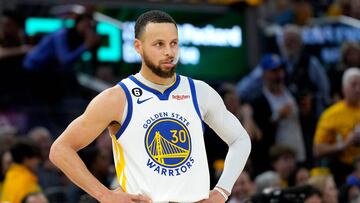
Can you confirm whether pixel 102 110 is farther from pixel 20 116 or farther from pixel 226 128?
pixel 20 116

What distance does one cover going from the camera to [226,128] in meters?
6.01

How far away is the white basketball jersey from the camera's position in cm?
566

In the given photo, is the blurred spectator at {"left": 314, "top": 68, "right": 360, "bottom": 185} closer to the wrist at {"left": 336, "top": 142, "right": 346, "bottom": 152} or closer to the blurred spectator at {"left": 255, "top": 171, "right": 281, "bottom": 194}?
the wrist at {"left": 336, "top": 142, "right": 346, "bottom": 152}

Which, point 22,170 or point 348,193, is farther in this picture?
point 348,193

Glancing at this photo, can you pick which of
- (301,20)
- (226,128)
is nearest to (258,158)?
(301,20)

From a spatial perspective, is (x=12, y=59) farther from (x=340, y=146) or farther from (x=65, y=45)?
(x=340, y=146)

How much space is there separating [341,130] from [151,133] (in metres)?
6.16

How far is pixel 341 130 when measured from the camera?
11562mm

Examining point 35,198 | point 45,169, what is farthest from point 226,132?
point 45,169

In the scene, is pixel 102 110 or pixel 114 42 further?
pixel 114 42

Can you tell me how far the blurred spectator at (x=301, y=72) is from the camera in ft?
41.0

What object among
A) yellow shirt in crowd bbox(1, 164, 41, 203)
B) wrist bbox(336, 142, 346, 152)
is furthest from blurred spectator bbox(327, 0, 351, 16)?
yellow shirt in crowd bbox(1, 164, 41, 203)

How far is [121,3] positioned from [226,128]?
6.64 metres

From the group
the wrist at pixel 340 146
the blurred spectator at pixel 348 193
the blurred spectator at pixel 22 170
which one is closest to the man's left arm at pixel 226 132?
the blurred spectator at pixel 22 170
